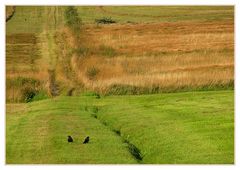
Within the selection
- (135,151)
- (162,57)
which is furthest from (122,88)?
(135,151)

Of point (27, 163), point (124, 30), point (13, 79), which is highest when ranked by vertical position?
point (124, 30)

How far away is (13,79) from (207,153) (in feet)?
57.0

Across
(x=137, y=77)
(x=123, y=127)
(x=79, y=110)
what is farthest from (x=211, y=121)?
(x=137, y=77)

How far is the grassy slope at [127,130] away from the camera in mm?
18234

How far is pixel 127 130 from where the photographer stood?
2175cm

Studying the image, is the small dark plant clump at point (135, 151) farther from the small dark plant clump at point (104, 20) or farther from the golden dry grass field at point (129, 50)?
the small dark plant clump at point (104, 20)

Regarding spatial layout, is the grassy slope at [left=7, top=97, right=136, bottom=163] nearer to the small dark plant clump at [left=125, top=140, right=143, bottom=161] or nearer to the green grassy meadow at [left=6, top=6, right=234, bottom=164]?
the green grassy meadow at [left=6, top=6, right=234, bottom=164]

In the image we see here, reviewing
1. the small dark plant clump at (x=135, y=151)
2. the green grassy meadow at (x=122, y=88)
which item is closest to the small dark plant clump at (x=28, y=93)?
the green grassy meadow at (x=122, y=88)

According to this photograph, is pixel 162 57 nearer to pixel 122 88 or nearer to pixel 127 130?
pixel 122 88

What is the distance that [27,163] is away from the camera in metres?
18.0

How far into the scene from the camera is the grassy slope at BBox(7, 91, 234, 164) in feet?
59.8

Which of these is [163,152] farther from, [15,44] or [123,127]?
[15,44]

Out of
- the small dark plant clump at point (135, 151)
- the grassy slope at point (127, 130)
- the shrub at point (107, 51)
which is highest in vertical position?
the shrub at point (107, 51)

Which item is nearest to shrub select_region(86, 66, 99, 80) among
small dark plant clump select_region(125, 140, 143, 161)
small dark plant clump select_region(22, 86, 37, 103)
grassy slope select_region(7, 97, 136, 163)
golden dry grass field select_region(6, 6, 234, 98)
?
golden dry grass field select_region(6, 6, 234, 98)
